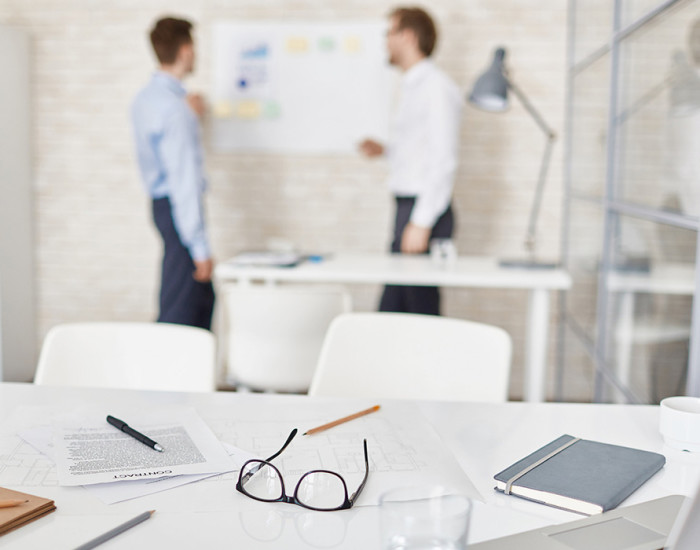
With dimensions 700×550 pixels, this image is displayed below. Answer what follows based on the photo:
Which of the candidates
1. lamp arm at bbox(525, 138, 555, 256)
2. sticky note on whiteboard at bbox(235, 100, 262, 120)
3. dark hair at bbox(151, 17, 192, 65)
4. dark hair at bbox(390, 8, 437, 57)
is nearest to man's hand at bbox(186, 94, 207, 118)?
sticky note on whiteboard at bbox(235, 100, 262, 120)

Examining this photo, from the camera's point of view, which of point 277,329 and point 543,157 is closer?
point 277,329

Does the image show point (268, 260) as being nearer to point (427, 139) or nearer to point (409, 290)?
point (409, 290)

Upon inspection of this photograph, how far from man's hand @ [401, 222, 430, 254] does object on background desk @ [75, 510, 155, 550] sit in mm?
2503

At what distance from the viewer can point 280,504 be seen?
95 centimetres

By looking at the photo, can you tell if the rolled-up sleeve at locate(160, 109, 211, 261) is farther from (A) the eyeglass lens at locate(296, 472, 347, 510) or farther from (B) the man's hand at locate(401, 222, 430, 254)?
(A) the eyeglass lens at locate(296, 472, 347, 510)

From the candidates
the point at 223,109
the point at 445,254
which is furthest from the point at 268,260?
the point at 223,109

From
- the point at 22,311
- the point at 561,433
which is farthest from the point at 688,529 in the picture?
the point at 22,311

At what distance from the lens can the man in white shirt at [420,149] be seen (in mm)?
3303

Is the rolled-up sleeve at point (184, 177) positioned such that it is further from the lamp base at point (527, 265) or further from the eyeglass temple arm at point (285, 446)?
the eyeglass temple arm at point (285, 446)

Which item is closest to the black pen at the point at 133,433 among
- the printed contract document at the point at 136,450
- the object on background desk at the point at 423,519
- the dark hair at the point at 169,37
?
the printed contract document at the point at 136,450

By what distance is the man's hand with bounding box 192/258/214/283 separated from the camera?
3264 mm

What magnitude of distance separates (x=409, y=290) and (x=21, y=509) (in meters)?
2.50

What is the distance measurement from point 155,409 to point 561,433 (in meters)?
0.67

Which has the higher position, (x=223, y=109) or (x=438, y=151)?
(x=223, y=109)
